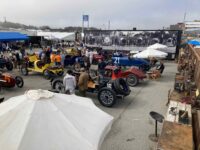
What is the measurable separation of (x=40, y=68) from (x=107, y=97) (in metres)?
6.85

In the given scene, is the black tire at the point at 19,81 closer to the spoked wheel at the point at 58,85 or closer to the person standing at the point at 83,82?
the spoked wheel at the point at 58,85

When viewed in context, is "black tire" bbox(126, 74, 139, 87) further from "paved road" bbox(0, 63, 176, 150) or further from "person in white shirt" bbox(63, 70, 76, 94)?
"person in white shirt" bbox(63, 70, 76, 94)

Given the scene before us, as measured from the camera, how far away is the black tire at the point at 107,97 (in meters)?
8.50

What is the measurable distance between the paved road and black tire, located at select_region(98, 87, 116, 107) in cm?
22

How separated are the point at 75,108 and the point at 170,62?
2137 cm

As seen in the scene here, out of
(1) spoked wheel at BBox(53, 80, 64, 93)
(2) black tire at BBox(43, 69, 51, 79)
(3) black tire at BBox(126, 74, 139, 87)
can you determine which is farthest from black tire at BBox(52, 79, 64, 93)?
(3) black tire at BBox(126, 74, 139, 87)

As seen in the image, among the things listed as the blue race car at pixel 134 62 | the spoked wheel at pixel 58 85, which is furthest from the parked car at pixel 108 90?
the blue race car at pixel 134 62

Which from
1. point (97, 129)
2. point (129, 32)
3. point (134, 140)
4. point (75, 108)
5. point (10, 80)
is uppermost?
point (129, 32)

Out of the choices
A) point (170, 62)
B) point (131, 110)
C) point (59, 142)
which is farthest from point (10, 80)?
point (170, 62)

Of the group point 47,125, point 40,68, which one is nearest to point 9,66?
point 40,68

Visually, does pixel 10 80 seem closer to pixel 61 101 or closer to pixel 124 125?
pixel 124 125

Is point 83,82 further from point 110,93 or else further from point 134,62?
point 134,62

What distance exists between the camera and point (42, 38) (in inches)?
1511

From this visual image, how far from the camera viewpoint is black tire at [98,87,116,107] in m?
8.50
